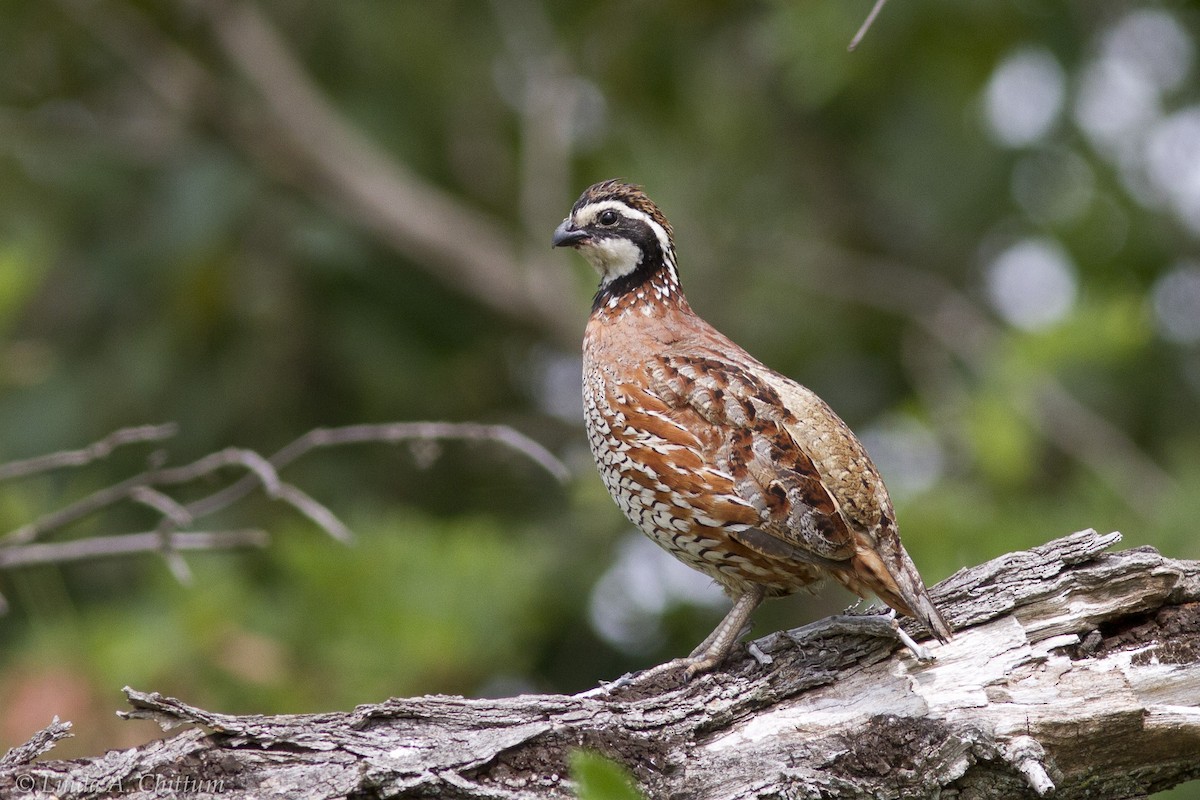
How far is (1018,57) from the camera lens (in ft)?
28.5

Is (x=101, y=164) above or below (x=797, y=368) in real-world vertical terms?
above

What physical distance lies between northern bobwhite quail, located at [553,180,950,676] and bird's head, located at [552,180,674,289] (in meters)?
0.49

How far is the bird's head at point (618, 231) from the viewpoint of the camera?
5.07m

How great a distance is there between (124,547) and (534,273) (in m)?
4.92

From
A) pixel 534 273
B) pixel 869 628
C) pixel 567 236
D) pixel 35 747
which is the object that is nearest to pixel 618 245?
pixel 567 236

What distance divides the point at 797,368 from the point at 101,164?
492cm

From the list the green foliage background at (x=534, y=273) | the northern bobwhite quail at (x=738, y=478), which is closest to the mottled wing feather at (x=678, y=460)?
the northern bobwhite quail at (x=738, y=478)

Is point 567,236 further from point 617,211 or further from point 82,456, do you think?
point 82,456

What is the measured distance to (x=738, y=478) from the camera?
405 cm

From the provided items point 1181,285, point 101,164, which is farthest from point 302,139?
point 1181,285

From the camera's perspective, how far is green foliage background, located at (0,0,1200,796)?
704cm

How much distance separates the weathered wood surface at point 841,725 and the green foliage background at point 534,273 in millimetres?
2812

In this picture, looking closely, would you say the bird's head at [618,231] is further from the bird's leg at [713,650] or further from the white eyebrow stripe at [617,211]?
the bird's leg at [713,650]

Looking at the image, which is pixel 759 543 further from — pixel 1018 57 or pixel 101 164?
pixel 101 164
